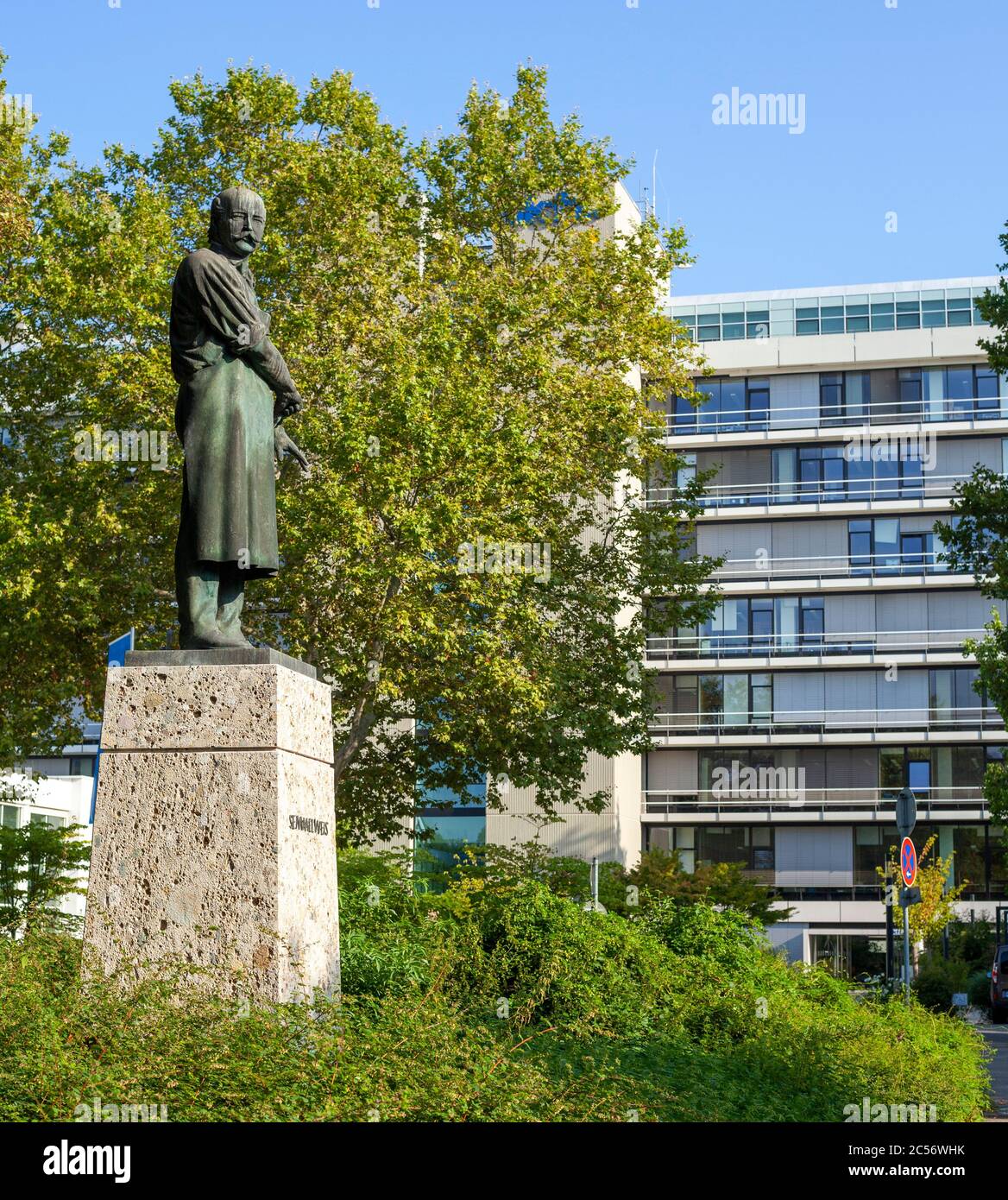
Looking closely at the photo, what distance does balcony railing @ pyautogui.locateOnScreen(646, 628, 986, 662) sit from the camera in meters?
60.0

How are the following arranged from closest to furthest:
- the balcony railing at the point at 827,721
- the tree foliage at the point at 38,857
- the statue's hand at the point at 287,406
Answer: the statue's hand at the point at 287,406
the tree foliage at the point at 38,857
the balcony railing at the point at 827,721

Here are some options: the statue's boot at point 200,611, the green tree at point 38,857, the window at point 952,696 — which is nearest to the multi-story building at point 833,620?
the window at point 952,696

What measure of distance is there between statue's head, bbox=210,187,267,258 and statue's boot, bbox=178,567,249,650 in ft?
6.41

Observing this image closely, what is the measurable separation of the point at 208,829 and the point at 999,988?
114 ft

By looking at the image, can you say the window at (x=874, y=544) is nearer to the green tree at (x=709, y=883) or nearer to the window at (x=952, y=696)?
the window at (x=952, y=696)

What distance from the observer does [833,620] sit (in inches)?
2406

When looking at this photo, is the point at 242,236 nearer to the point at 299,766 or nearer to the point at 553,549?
the point at 299,766

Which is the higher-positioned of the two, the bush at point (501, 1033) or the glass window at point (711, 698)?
the glass window at point (711, 698)

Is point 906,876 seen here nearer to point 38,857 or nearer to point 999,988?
point 38,857

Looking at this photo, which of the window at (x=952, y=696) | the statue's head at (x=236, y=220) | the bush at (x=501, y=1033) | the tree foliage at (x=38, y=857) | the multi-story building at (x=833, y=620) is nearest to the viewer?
the bush at (x=501, y=1033)

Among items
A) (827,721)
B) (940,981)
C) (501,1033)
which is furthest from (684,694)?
(501,1033)

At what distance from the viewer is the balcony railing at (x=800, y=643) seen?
2362 inches

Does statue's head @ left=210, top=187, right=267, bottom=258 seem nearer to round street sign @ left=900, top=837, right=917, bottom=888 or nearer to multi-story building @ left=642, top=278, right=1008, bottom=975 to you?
round street sign @ left=900, top=837, right=917, bottom=888
